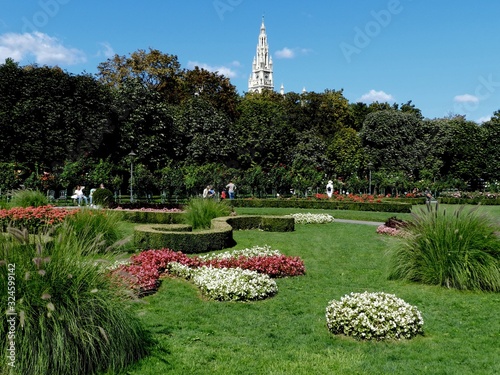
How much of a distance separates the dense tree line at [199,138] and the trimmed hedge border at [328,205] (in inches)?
200

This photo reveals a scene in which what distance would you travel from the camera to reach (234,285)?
314 inches

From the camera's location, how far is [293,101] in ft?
186

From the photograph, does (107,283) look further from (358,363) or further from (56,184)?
(56,184)

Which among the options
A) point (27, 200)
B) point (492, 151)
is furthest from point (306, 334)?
point (492, 151)

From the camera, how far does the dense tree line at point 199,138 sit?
1235 inches

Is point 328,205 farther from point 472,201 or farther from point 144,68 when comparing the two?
point 144,68

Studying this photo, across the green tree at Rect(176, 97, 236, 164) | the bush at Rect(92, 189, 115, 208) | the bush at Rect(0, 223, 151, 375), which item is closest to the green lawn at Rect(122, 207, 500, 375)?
the bush at Rect(0, 223, 151, 375)

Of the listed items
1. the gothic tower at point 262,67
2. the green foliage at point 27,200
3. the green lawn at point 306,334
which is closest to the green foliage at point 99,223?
the green lawn at point 306,334

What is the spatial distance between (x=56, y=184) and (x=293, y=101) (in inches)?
1311

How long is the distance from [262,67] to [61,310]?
154416 millimetres

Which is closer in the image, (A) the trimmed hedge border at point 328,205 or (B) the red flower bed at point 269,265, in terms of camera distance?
(B) the red flower bed at point 269,265

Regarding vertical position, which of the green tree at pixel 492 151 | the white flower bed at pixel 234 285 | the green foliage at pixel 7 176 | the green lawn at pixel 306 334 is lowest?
the green lawn at pixel 306 334

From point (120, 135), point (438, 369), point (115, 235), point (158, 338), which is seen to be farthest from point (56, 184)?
point (438, 369)

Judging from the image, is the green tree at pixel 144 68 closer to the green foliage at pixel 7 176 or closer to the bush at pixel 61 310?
the green foliage at pixel 7 176
